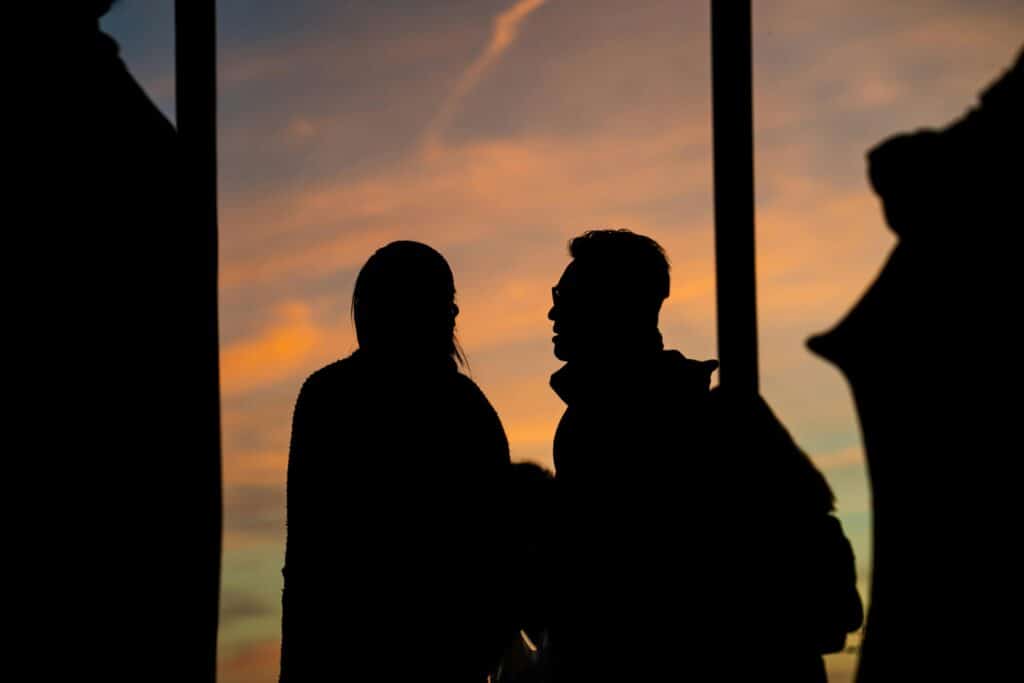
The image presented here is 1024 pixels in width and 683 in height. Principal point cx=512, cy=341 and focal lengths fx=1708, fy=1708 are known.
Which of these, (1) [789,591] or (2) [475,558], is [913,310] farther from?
(2) [475,558]

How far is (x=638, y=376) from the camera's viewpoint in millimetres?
4082

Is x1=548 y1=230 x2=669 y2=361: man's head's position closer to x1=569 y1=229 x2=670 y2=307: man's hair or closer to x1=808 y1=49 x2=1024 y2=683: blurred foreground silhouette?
x1=569 y1=229 x2=670 y2=307: man's hair

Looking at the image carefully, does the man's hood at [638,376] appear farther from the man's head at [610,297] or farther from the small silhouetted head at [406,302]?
the small silhouetted head at [406,302]

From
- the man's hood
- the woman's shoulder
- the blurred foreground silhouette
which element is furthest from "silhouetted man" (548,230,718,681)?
the blurred foreground silhouette

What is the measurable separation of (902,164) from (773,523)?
3.27 feet

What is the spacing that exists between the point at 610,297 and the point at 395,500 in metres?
0.73

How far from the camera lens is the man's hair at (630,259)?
161 inches

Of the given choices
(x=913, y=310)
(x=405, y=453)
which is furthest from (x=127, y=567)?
(x=913, y=310)

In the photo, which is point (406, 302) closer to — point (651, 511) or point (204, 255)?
point (204, 255)

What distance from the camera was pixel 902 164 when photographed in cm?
301

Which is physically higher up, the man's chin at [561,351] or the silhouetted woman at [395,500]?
the man's chin at [561,351]

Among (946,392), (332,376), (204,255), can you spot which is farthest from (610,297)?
(946,392)

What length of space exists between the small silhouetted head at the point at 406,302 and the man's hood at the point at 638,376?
309mm

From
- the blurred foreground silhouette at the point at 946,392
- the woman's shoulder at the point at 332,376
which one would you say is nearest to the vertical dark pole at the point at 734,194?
the blurred foreground silhouette at the point at 946,392
